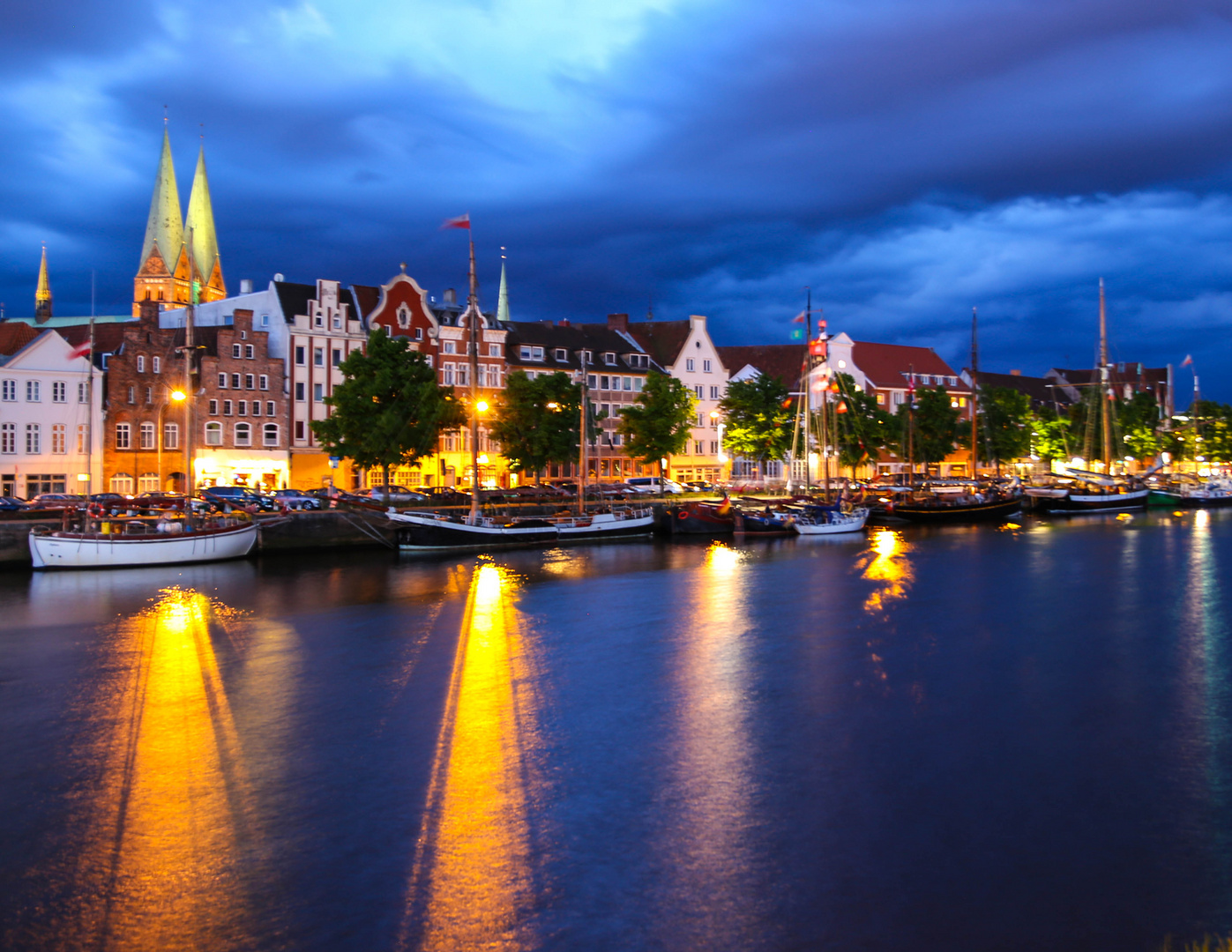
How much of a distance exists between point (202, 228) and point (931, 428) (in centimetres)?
8623

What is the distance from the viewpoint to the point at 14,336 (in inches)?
3095

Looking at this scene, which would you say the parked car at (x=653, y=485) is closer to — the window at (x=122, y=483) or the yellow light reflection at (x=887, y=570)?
the yellow light reflection at (x=887, y=570)

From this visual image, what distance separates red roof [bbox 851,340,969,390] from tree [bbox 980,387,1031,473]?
Result: 1117 cm

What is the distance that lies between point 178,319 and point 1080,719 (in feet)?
266

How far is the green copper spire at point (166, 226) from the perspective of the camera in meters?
123

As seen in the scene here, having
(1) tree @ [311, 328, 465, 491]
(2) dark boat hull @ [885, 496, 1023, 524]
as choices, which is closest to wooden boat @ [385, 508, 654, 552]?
(1) tree @ [311, 328, 465, 491]

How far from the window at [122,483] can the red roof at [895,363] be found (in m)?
77.4

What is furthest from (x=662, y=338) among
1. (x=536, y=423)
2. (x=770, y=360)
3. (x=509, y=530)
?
(x=509, y=530)

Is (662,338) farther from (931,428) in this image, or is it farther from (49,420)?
(49,420)

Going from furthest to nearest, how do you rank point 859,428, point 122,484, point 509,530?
point 859,428 → point 122,484 → point 509,530

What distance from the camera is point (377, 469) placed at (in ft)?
258

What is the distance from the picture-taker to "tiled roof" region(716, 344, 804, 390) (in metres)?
113

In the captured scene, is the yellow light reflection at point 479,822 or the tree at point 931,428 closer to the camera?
the yellow light reflection at point 479,822

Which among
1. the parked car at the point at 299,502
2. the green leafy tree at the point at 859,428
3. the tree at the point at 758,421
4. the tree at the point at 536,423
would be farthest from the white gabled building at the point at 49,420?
the green leafy tree at the point at 859,428
